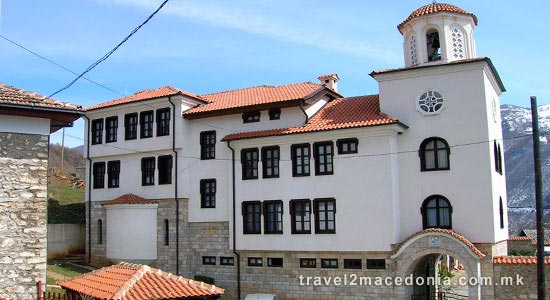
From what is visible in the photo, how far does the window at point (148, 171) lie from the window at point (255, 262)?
22.7ft

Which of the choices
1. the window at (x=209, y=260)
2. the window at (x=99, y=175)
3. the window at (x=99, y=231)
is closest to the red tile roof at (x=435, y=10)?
the window at (x=209, y=260)

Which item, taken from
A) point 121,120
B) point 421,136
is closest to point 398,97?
point 421,136

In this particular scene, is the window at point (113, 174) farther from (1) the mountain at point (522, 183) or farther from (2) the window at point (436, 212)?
(1) the mountain at point (522, 183)

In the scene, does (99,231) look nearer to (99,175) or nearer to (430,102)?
(99,175)

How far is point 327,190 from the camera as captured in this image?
80.6ft

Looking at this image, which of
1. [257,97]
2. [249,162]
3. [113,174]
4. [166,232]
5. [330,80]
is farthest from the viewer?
[113,174]

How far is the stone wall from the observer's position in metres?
12.9

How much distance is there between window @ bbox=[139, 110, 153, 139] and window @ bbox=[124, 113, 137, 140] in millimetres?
475

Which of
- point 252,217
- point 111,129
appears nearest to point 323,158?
point 252,217

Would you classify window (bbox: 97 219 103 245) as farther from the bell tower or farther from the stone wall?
the bell tower

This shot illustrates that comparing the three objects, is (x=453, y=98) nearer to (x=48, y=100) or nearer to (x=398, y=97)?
(x=398, y=97)

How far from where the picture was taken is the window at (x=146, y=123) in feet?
96.0

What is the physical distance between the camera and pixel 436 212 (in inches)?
919

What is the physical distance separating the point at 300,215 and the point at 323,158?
277 centimetres
